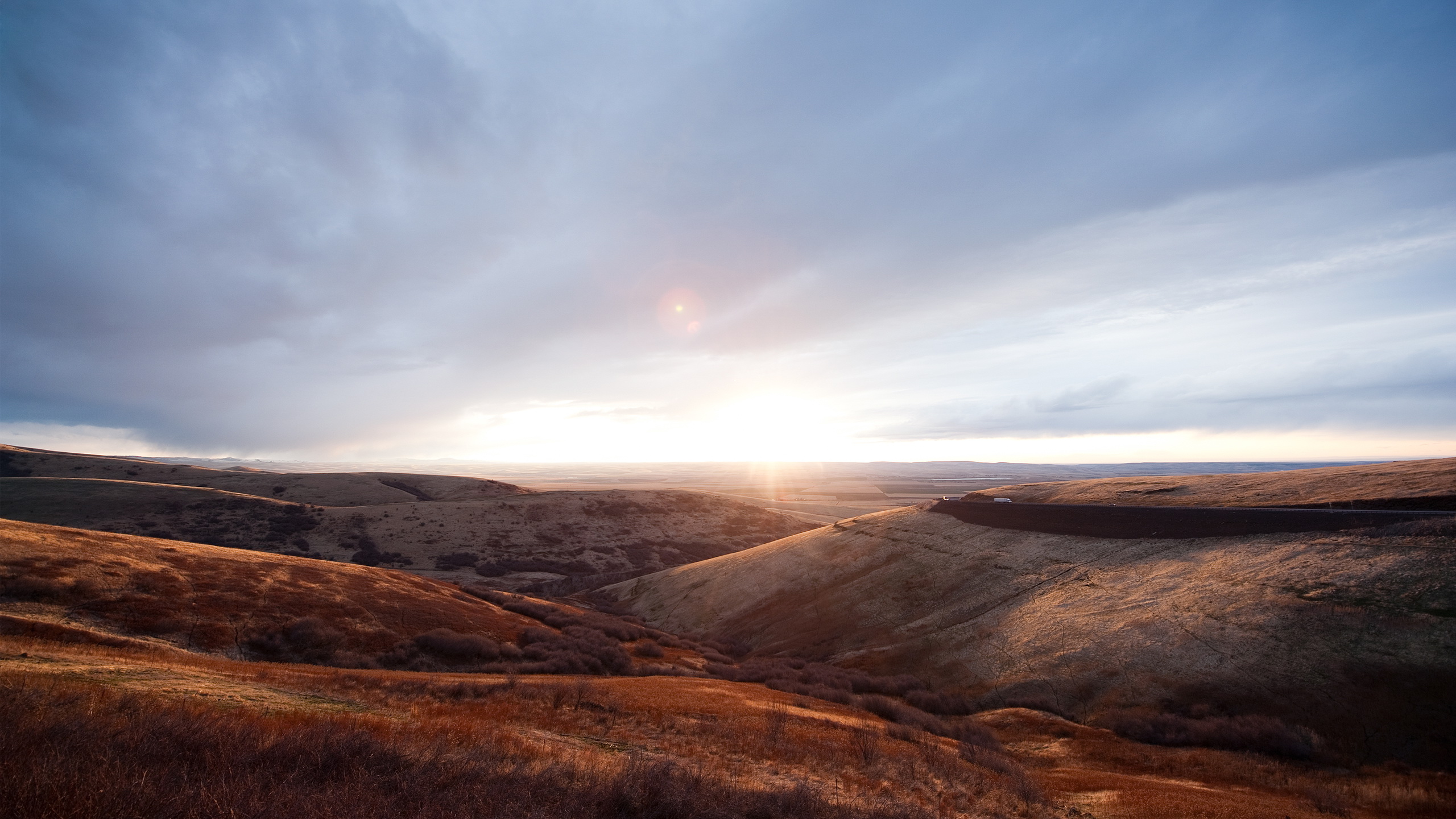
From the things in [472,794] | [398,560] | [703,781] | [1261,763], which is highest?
[472,794]

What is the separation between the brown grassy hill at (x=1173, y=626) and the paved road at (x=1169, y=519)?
1093mm

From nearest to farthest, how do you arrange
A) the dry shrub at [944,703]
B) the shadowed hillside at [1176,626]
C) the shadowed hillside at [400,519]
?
the shadowed hillside at [1176,626], the dry shrub at [944,703], the shadowed hillside at [400,519]

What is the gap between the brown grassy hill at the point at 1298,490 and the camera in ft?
92.8

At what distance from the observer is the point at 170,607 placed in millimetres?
22609

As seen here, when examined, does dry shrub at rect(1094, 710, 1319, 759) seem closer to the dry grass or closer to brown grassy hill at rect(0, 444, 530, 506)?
the dry grass

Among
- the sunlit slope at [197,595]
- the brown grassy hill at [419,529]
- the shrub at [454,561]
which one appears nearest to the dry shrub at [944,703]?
the sunlit slope at [197,595]

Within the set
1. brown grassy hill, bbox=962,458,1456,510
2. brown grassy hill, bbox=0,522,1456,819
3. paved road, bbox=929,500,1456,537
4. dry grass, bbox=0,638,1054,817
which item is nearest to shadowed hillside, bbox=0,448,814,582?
brown grassy hill, bbox=0,522,1456,819

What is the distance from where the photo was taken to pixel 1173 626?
23562mm

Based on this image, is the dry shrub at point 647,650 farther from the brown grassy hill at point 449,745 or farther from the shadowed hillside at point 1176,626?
the shadowed hillside at point 1176,626

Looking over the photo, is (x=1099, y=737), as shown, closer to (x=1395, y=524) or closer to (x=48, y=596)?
(x=1395, y=524)

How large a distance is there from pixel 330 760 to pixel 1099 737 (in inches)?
893

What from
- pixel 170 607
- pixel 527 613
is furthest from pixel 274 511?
pixel 170 607

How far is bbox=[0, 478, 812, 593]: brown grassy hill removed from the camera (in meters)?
70.2

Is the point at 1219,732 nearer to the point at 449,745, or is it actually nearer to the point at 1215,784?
the point at 1215,784
